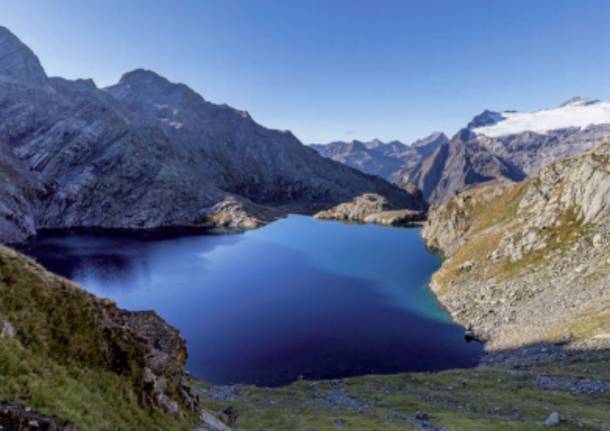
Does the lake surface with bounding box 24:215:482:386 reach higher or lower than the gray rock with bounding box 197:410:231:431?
lower

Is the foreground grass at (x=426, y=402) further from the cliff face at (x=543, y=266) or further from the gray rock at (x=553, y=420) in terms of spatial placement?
the cliff face at (x=543, y=266)

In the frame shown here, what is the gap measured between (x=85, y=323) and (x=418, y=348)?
53728mm

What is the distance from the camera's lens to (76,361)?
14539 mm

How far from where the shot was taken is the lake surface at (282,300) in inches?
2131

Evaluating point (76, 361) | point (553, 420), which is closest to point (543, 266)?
point (553, 420)

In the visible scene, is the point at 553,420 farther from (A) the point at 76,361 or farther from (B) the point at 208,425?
(A) the point at 76,361

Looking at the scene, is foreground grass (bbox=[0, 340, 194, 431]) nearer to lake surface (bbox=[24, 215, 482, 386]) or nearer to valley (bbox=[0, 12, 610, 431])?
valley (bbox=[0, 12, 610, 431])

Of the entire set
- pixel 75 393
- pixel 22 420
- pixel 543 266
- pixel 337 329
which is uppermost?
pixel 22 420

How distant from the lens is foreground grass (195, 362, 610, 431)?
27.9 metres

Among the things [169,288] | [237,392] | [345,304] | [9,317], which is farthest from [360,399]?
[169,288]

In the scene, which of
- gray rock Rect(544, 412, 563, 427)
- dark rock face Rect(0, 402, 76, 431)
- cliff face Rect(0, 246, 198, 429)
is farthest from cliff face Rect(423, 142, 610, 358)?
dark rock face Rect(0, 402, 76, 431)

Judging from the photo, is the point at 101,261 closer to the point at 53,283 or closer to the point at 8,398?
the point at 53,283

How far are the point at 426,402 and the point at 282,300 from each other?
1906 inches

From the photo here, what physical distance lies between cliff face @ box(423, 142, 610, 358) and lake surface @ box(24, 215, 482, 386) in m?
7.06
